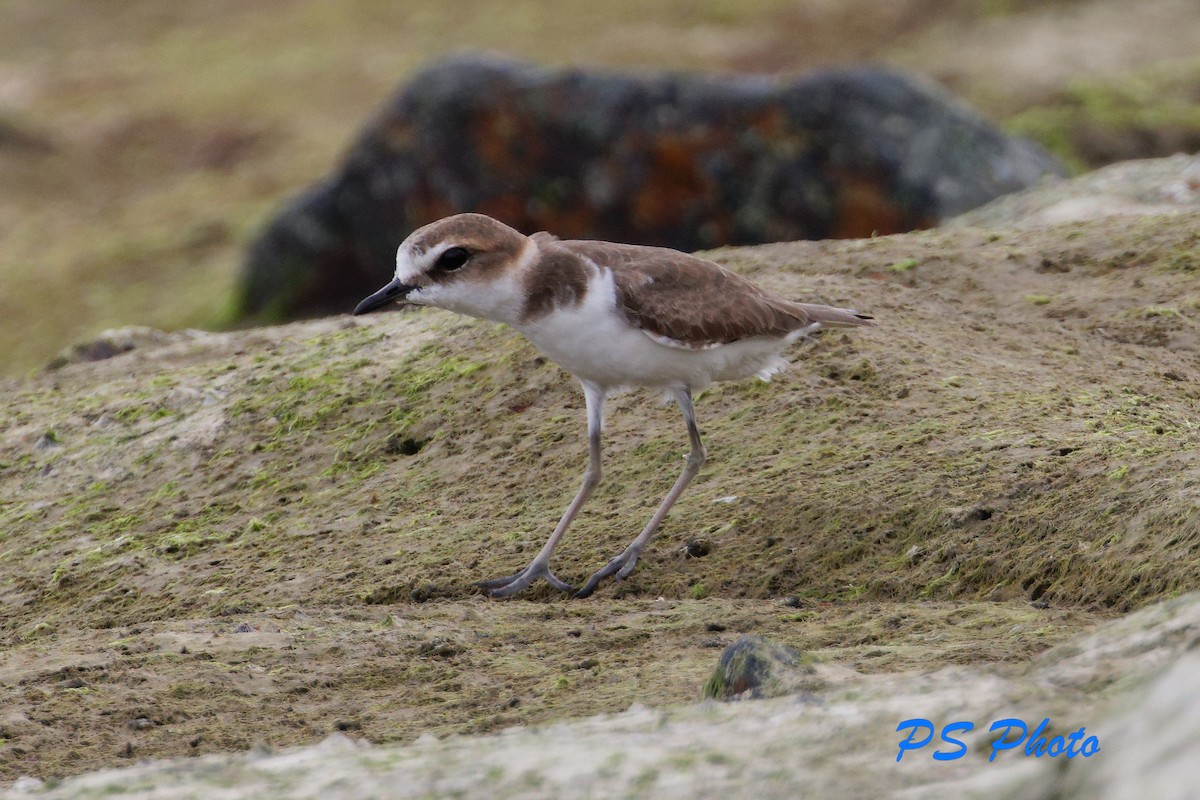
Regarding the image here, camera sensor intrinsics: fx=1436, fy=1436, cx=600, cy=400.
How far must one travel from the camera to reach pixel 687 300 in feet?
19.0

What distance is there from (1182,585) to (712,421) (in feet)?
9.15

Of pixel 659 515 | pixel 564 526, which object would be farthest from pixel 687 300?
pixel 564 526

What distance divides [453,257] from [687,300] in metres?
0.99

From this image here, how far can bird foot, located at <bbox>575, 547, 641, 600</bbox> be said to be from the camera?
581 centimetres

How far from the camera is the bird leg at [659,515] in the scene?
5.84m

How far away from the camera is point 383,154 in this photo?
45.1 feet

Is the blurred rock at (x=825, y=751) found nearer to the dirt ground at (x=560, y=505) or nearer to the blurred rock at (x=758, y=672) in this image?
the blurred rock at (x=758, y=672)

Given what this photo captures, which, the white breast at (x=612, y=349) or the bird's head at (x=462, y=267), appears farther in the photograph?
the white breast at (x=612, y=349)

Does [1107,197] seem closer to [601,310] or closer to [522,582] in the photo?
[601,310]

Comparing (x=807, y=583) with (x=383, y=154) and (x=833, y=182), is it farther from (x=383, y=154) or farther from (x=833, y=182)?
(x=383, y=154)

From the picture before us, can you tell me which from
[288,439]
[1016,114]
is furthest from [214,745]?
[1016,114]

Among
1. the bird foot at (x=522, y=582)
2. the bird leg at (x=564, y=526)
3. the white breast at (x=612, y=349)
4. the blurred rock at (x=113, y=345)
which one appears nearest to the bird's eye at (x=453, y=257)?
the white breast at (x=612, y=349)

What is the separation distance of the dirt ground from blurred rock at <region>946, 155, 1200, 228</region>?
113 centimetres

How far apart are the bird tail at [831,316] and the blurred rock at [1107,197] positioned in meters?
4.01
